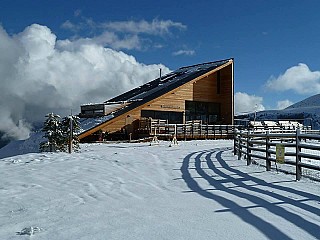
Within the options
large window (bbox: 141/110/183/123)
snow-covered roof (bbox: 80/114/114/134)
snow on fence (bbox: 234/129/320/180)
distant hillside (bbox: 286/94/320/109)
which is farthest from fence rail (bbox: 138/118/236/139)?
distant hillside (bbox: 286/94/320/109)

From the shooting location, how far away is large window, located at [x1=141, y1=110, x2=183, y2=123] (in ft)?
101

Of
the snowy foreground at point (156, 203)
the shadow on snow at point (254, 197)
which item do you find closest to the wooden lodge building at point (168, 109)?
the snowy foreground at point (156, 203)

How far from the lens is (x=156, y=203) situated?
6.20 metres

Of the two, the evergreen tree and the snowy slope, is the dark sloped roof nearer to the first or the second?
the evergreen tree

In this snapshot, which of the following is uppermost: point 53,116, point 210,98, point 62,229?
point 210,98

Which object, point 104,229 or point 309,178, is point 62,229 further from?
point 309,178

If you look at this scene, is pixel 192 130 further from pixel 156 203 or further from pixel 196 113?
pixel 156 203

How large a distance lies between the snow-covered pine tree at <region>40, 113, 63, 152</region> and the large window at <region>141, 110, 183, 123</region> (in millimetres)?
13835

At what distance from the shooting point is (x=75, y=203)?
248 inches

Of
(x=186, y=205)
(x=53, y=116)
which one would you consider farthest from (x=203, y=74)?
(x=186, y=205)

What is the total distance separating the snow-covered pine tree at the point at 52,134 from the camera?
1656 cm

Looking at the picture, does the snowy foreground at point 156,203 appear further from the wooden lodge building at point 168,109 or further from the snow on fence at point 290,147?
the wooden lodge building at point 168,109

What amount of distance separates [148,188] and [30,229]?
3.24 meters

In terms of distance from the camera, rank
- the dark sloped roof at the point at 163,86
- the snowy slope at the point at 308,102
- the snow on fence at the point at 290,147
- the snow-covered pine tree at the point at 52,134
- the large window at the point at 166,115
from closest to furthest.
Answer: the snow on fence at the point at 290,147
the snow-covered pine tree at the point at 52,134
the large window at the point at 166,115
the dark sloped roof at the point at 163,86
the snowy slope at the point at 308,102
